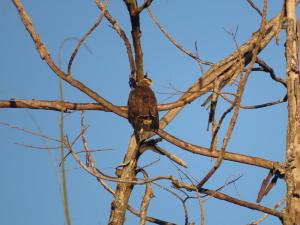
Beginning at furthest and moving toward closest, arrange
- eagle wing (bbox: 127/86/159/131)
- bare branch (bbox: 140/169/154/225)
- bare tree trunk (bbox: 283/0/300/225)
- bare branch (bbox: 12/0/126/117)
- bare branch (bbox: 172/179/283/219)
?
eagle wing (bbox: 127/86/159/131)
bare branch (bbox: 140/169/154/225)
bare branch (bbox: 12/0/126/117)
bare branch (bbox: 172/179/283/219)
bare tree trunk (bbox: 283/0/300/225)

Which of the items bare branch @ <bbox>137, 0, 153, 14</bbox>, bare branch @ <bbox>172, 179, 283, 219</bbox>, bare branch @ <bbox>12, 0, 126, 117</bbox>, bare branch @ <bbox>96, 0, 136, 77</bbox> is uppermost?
bare branch @ <bbox>96, 0, 136, 77</bbox>

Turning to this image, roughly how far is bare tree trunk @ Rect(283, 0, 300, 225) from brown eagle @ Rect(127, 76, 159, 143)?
120cm

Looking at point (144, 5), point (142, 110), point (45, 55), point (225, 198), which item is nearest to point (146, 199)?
point (225, 198)

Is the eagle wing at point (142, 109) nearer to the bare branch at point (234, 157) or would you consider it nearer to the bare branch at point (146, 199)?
the bare branch at point (146, 199)

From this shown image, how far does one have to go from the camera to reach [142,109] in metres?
4.51

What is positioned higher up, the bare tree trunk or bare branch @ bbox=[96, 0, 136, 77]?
bare branch @ bbox=[96, 0, 136, 77]

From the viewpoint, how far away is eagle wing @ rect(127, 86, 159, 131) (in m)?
4.14

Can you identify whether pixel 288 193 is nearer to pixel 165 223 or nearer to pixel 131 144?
pixel 165 223

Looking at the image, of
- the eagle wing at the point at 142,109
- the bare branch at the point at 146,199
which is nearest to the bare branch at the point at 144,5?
the eagle wing at the point at 142,109

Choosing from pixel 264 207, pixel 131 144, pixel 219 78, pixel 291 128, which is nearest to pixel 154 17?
pixel 219 78

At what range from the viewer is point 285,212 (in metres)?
2.88

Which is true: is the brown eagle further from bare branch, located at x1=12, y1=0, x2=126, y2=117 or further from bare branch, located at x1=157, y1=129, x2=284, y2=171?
bare branch, located at x1=12, y1=0, x2=126, y2=117

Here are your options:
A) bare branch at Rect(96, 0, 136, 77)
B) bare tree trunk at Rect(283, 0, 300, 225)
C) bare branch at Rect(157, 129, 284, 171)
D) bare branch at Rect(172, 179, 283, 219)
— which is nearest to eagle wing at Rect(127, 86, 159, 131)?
bare branch at Rect(96, 0, 136, 77)

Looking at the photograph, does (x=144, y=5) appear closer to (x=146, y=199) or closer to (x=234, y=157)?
(x=234, y=157)
